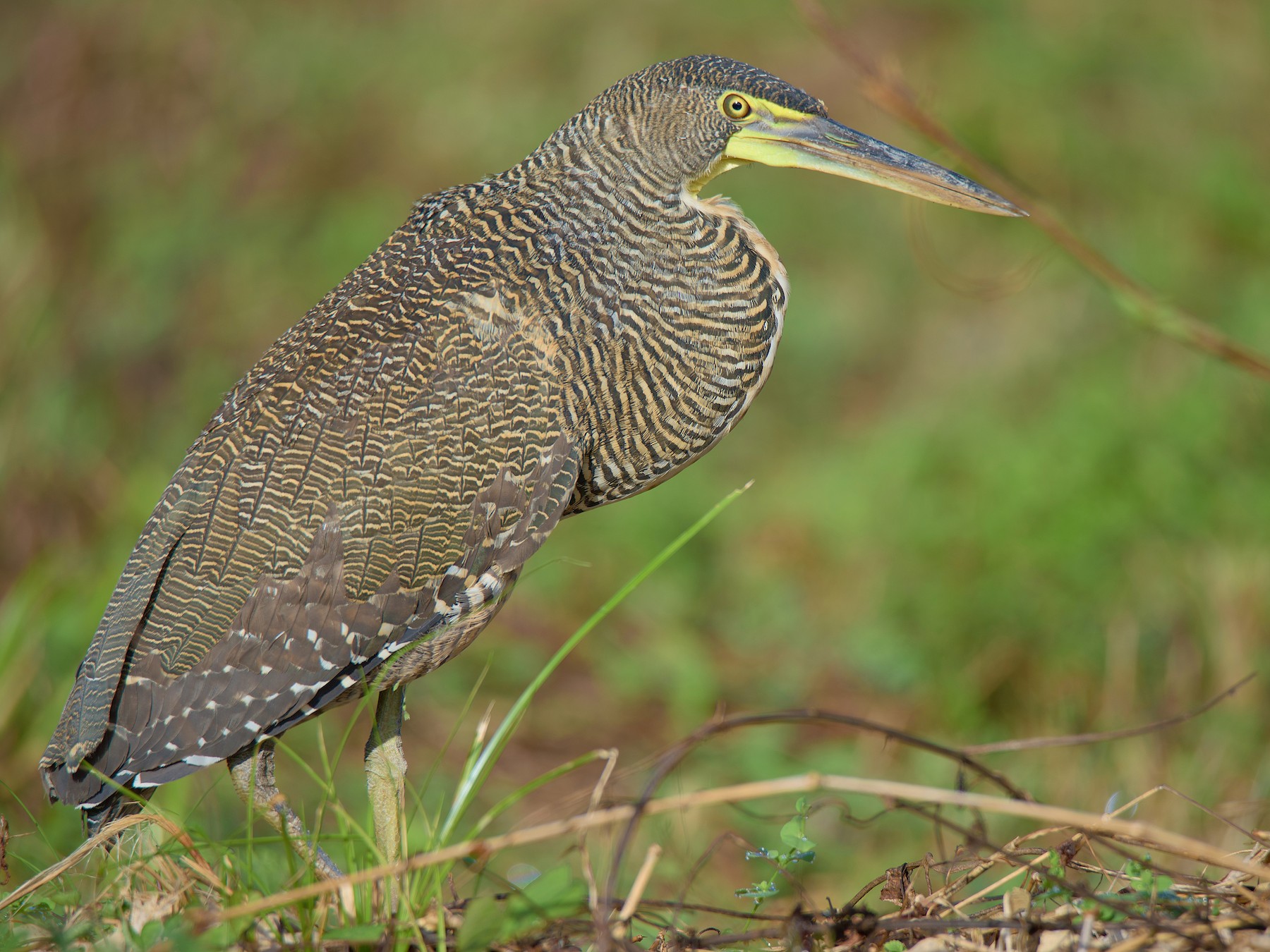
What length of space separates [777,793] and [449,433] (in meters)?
1.30

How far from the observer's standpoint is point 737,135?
10.0 feet

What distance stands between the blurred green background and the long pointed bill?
209 mm

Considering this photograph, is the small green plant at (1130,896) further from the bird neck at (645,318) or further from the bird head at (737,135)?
the bird head at (737,135)

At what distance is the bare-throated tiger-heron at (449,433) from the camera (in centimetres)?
292

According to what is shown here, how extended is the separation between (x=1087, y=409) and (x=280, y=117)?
6.36 metres

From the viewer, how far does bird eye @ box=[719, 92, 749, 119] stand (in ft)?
9.95

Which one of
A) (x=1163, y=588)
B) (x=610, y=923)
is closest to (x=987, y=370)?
(x=1163, y=588)

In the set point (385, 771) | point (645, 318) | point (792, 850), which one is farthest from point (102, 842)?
point (645, 318)

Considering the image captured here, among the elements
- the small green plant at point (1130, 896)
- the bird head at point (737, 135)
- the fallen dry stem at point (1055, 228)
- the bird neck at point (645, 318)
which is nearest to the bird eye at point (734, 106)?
the bird head at point (737, 135)

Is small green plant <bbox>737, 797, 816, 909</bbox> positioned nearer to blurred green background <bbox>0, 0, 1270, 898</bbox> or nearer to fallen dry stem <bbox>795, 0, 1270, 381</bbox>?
blurred green background <bbox>0, 0, 1270, 898</bbox>

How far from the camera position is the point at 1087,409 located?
580 cm

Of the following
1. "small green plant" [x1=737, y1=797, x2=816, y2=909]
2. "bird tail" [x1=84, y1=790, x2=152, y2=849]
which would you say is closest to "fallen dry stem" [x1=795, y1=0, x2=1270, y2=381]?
"small green plant" [x1=737, y1=797, x2=816, y2=909]

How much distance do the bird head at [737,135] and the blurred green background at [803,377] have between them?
0.77 ft

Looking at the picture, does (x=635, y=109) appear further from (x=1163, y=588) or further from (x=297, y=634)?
(x=1163, y=588)
